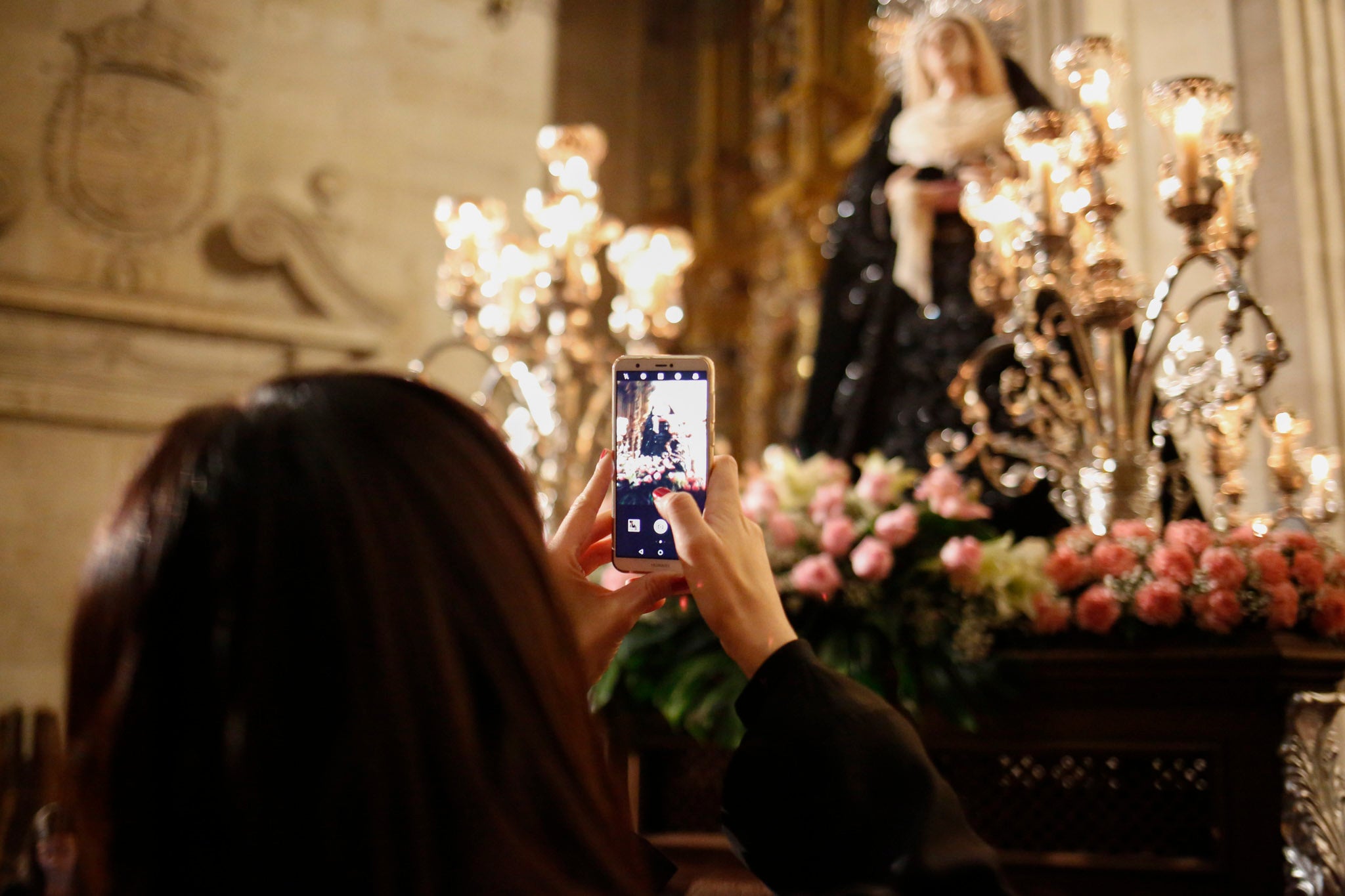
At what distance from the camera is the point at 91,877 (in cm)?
68

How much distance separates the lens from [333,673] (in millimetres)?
677

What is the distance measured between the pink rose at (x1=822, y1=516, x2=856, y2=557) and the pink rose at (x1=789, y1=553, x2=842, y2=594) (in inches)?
2.7

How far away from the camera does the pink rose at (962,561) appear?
215 cm

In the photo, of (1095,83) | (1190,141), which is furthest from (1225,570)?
(1095,83)

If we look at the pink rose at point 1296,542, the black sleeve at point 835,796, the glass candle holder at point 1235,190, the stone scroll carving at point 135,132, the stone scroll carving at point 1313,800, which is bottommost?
the stone scroll carving at point 1313,800

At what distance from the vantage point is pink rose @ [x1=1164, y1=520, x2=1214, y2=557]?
6.91 feet

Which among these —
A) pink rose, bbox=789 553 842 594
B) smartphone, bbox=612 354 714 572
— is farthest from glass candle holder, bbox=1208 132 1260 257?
smartphone, bbox=612 354 714 572

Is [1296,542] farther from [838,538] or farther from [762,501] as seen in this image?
[762,501]

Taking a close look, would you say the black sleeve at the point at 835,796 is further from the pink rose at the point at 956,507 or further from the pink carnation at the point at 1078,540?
the pink rose at the point at 956,507

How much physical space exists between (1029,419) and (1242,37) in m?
2.49

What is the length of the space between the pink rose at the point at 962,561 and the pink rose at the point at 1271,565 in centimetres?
48

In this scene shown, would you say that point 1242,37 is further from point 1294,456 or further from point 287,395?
point 287,395

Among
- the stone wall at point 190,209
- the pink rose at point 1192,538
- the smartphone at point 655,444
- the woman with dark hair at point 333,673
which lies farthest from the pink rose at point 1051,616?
the stone wall at point 190,209

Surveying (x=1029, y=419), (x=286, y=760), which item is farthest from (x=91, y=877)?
(x=1029, y=419)
